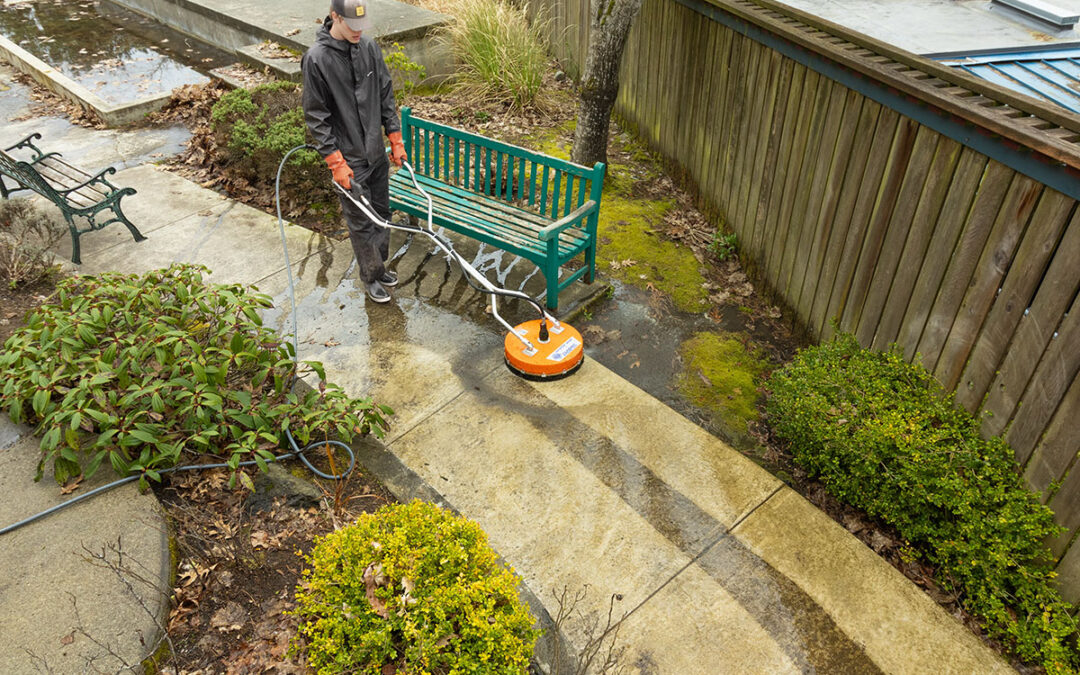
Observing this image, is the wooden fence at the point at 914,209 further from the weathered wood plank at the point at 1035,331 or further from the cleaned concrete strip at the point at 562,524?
the cleaned concrete strip at the point at 562,524

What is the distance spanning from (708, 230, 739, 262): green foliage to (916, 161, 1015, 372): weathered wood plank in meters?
2.49

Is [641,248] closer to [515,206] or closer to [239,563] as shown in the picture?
[515,206]

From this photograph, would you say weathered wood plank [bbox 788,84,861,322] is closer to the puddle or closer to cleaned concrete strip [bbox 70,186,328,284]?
cleaned concrete strip [bbox 70,186,328,284]

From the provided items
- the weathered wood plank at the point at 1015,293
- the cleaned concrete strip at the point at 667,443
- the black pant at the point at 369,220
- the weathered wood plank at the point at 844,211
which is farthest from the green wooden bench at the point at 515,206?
the weathered wood plank at the point at 1015,293

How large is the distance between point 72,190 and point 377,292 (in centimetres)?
292

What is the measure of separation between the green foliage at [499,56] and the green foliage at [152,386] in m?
5.76

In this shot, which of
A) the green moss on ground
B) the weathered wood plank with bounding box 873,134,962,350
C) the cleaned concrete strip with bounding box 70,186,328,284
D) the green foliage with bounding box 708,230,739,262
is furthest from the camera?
the green foliage with bounding box 708,230,739,262

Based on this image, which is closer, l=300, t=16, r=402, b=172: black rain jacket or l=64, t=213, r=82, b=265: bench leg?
l=300, t=16, r=402, b=172: black rain jacket

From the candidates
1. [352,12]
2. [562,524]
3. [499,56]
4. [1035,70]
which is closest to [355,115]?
[352,12]

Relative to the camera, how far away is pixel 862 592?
11.2 feet

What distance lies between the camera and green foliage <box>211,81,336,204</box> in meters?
6.72

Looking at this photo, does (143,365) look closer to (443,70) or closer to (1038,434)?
(1038,434)

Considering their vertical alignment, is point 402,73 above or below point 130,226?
above

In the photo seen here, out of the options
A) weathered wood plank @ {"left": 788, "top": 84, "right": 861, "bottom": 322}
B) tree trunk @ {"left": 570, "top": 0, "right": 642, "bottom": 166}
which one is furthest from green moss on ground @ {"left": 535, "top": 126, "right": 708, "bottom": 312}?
weathered wood plank @ {"left": 788, "top": 84, "right": 861, "bottom": 322}
